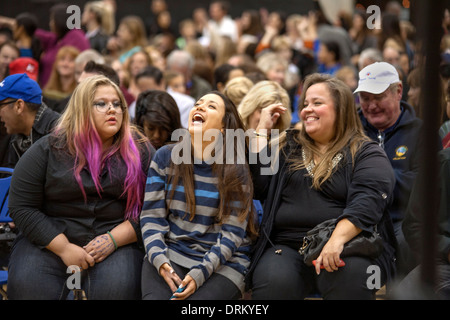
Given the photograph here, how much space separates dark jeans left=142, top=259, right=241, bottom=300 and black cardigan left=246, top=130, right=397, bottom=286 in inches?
5.4

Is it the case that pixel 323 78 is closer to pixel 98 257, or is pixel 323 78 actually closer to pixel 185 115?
pixel 98 257

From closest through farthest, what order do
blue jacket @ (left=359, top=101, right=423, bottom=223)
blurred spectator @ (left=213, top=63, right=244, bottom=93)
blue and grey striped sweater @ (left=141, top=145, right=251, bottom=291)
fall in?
1. blue and grey striped sweater @ (left=141, top=145, right=251, bottom=291)
2. blue jacket @ (left=359, top=101, right=423, bottom=223)
3. blurred spectator @ (left=213, top=63, right=244, bottom=93)

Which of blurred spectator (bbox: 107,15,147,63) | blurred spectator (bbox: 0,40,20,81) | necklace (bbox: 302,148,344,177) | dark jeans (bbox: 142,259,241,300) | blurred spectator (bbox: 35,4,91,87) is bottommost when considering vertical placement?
dark jeans (bbox: 142,259,241,300)

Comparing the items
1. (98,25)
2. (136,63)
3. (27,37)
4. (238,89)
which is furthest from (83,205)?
(98,25)

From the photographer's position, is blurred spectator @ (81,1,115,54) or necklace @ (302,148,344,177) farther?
blurred spectator @ (81,1,115,54)

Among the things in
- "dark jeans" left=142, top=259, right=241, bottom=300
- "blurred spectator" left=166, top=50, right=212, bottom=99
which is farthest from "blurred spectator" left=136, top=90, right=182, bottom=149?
"blurred spectator" left=166, top=50, right=212, bottom=99

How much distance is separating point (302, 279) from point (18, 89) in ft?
6.81

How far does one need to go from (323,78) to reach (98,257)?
61.5 inches

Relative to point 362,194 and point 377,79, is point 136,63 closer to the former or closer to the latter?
point 377,79

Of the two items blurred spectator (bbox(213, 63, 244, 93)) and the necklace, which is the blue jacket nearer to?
the necklace

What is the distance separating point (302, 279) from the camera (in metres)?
2.86

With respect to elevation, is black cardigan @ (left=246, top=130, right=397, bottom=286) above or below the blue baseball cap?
below

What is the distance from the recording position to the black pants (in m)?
2.70

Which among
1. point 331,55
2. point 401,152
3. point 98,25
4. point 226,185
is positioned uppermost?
point 98,25
